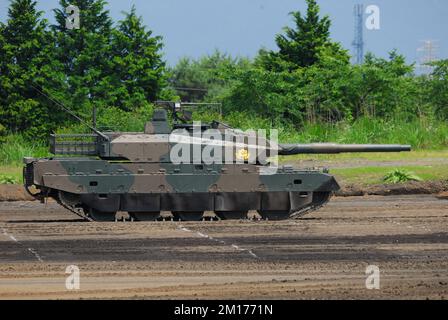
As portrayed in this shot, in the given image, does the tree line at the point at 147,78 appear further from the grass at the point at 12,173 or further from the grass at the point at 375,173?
the grass at the point at 375,173

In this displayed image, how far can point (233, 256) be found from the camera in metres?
18.4

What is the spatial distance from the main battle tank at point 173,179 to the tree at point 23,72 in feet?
52.3

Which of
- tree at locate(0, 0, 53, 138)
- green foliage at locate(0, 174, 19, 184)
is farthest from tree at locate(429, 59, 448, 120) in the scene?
green foliage at locate(0, 174, 19, 184)

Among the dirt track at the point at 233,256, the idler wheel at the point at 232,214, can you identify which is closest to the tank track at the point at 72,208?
the dirt track at the point at 233,256

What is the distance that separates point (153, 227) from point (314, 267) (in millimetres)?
6047

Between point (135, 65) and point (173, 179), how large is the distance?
20.7 meters

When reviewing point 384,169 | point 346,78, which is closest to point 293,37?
point 346,78

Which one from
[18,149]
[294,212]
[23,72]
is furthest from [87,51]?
[294,212]

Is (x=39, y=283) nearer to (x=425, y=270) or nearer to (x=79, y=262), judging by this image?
(x=79, y=262)

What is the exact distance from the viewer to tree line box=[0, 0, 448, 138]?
134ft

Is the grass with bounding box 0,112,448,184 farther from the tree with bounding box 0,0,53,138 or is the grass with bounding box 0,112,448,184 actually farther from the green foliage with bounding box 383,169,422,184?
the green foliage with bounding box 383,169,422,184

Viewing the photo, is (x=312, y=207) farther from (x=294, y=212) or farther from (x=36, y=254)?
(x=36, y=254)

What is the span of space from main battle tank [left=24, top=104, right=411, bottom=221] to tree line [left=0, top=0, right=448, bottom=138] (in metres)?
14.2
